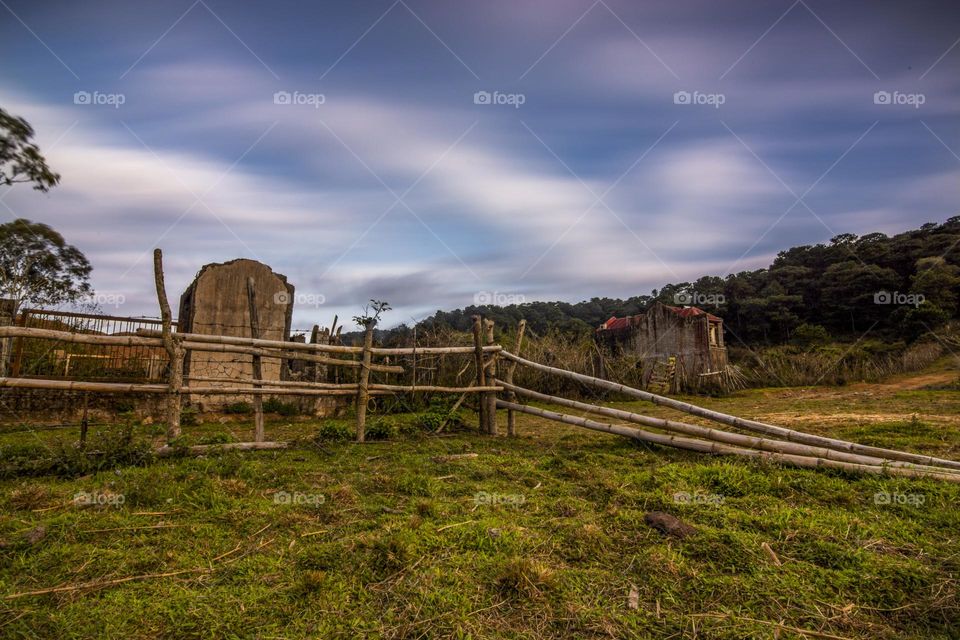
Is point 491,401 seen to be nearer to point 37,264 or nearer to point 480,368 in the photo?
point 480,368

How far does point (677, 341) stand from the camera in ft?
70.0

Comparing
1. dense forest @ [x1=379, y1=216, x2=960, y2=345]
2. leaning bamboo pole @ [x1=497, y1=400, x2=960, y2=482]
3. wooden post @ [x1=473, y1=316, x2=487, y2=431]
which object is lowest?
leaning bamboo pole @ [x1=497, y1=400, x2=960, y2=482]

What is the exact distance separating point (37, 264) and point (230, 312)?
9.09 m

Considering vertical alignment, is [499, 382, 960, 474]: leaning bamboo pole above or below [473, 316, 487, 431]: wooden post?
below

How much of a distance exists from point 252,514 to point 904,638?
3.54 metres

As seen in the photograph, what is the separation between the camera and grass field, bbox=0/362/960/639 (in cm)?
210

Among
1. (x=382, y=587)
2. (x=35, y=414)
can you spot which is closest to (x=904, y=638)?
(x=382, y=587)

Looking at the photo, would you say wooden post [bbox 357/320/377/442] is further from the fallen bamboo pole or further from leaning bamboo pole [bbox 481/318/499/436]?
leaning bamboo pole [bbox 481/318/499/436]

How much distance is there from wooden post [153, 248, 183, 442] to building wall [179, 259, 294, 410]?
3814 mm

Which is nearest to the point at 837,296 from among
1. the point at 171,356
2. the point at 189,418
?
the point at 189,418

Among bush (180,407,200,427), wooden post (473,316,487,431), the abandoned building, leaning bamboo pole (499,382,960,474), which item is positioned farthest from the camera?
the abandoned building

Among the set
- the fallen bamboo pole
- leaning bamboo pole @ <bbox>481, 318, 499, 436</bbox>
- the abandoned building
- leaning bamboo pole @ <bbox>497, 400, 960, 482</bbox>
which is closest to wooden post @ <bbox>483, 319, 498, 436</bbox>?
leaning bamboo pole @ <bbox>481, 318, 499, 436</bbox>

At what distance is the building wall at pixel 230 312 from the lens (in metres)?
8.83

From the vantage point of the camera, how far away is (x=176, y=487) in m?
3.64
